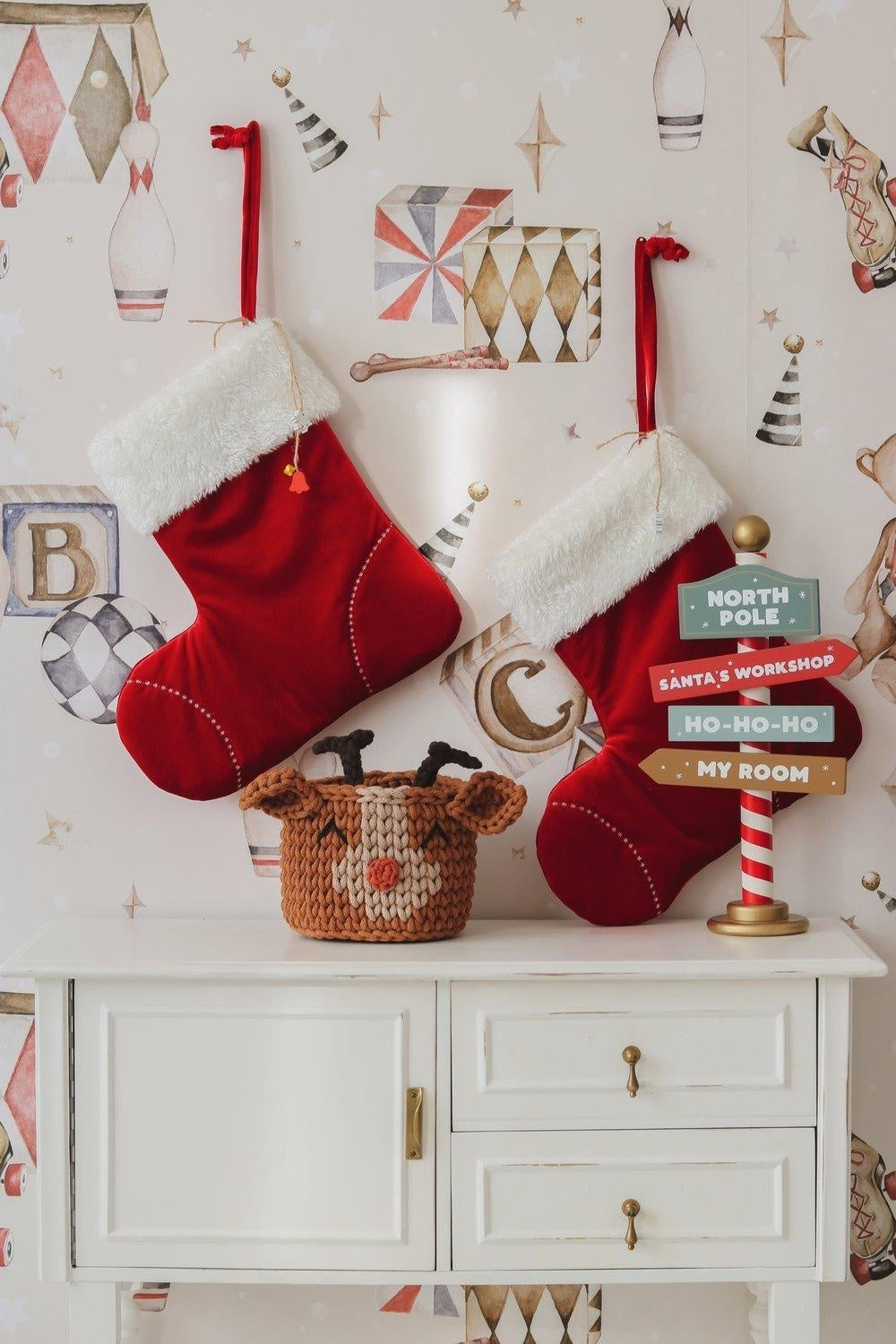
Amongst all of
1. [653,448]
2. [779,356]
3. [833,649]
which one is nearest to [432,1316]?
[833,649]

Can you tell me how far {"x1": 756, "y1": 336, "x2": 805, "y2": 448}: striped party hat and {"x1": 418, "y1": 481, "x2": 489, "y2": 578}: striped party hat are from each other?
1.36ft

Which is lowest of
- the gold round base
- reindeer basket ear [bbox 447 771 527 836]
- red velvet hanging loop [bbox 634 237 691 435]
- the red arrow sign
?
the gold round base

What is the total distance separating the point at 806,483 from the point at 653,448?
24 centimetres

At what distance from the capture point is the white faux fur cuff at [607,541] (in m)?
1.63

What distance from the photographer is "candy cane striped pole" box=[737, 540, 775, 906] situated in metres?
1.55

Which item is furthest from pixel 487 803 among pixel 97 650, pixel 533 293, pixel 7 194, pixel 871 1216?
pixel 7 194

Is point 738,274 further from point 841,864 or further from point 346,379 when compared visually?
point 841,864

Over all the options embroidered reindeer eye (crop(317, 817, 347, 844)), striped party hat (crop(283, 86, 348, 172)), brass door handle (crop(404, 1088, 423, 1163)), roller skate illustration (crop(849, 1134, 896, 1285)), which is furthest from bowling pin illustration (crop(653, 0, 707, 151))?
roller skate illustration (crop(849, 1134, 896, 1285))

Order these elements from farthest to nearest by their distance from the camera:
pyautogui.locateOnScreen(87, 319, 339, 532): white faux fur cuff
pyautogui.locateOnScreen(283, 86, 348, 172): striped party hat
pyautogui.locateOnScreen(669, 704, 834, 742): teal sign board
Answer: pyautogui.locateOnScreen(283, 86, 348, 172): striped party hat → pyautogui.locateOnScreen(87, 319, 339, 532): white faux fur cuff → pyautogui.locateOnScreen(669, 704, 834, 742): teal sign board

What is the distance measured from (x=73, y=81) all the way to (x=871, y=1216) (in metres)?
1.99

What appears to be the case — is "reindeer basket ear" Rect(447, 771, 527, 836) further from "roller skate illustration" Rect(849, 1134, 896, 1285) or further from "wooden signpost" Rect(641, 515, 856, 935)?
"roller skate illustration" Rect(849, 1134, 896, 1285)

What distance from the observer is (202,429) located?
5.29ft

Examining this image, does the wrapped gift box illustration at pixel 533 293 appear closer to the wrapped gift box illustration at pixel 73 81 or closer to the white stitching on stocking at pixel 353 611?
the white stitching on stocking at pixel 353 611

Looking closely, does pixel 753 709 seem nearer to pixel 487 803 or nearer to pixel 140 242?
pixel 487 803
